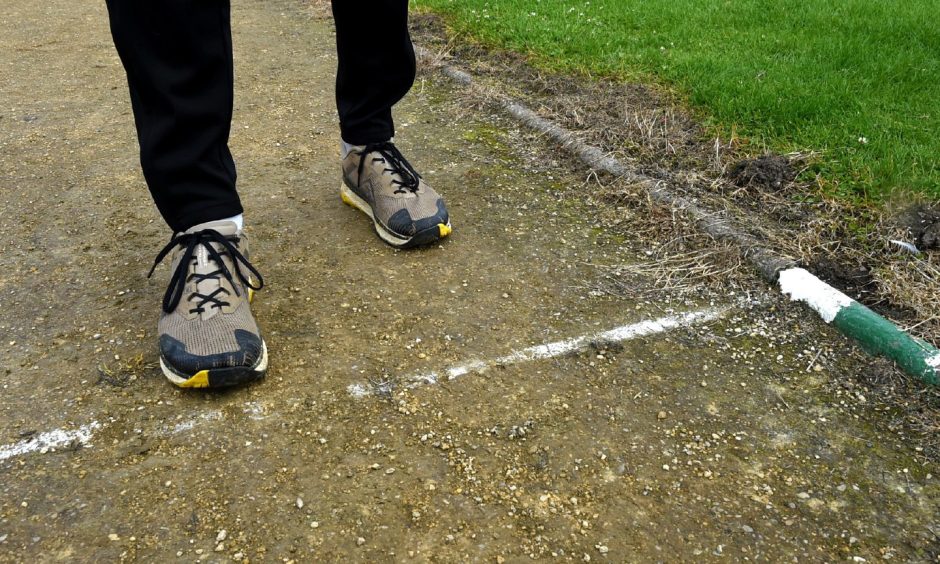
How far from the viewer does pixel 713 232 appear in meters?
3.08

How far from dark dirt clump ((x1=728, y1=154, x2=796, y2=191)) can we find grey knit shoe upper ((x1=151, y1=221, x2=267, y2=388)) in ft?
7.05

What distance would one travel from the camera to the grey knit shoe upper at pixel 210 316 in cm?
226

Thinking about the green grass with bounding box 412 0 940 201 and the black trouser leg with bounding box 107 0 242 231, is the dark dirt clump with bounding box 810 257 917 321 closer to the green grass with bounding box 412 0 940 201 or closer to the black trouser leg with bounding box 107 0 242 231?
the green grass with bounding box 412 0 940 201

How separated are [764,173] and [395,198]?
1.63m

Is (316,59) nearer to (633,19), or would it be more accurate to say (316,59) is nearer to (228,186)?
(633,19)

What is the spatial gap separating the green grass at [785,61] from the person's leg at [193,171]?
8.03ft

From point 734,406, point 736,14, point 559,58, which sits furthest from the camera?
point 736,14

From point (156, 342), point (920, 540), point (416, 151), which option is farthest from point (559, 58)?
point (920, 540)

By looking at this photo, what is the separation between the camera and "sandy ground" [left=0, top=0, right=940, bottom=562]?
6.16 feet

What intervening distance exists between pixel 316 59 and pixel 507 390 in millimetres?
3979

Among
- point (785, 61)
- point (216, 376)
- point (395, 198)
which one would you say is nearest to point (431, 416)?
point (216, 376)

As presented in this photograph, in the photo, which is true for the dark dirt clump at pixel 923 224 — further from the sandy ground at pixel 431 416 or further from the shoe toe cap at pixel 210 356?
the shoe toe cap at pixel 210 356

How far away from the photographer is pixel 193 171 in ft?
7.88

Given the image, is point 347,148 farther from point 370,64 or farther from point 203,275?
point 203,275
